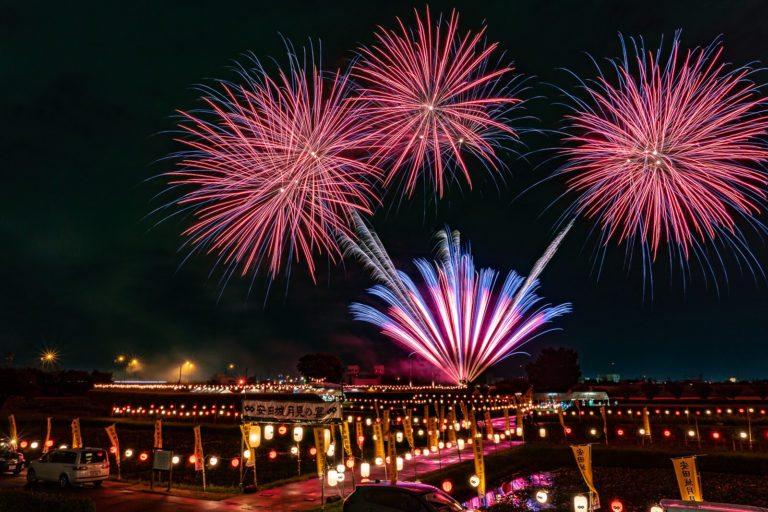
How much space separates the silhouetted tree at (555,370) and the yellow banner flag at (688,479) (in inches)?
2831

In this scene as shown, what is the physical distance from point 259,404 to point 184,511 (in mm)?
4304

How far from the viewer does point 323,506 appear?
51.4 ft

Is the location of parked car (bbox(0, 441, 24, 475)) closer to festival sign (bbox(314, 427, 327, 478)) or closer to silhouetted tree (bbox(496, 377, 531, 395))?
festival sign (bbox(314, 427, 327, 478))

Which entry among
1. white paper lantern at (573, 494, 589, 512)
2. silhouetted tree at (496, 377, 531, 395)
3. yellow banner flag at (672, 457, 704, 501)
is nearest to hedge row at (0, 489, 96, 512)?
white paper lantern at (573, 494, 589, 512)

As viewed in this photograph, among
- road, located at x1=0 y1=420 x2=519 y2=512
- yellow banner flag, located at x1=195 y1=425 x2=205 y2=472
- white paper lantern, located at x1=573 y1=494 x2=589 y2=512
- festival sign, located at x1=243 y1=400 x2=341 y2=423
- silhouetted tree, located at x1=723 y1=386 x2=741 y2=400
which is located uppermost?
festival sign, located at x1=243 y1=400 x2=341 y2=423

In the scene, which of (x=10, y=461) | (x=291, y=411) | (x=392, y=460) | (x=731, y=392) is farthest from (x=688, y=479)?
(x=731, y=392)

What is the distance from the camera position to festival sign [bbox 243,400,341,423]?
17.8m

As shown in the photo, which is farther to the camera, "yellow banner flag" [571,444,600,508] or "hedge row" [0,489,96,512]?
"yellow banner flag" [571,444,600,508]

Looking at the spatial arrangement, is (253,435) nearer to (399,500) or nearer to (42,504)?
(42,504)

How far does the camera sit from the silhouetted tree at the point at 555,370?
8244 centimetres

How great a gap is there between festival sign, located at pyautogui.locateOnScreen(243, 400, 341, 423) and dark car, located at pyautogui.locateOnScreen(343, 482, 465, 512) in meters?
4.25

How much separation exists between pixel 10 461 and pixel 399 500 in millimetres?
20429

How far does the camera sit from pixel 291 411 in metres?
18.3

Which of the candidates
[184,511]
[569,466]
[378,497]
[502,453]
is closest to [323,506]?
[378,497]
